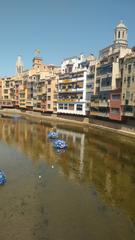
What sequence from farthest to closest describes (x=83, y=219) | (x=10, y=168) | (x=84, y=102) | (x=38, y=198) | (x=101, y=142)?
1. (x=84, y=102)
2. (x=101, y=142)
3. (x=10, y=168)
4. (x=38, y=198)
5. (x=83, y=219)

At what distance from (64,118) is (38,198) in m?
90.7

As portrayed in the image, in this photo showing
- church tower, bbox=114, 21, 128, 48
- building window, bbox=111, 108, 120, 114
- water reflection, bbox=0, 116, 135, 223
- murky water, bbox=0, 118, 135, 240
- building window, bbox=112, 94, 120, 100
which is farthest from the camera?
church tower, bbox=114, 21, 128, 48

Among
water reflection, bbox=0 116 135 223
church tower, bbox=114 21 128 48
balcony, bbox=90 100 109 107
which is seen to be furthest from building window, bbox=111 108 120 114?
church tower, bbox=114 21 128 48

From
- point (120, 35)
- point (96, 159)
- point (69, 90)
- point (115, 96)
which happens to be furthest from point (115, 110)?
point (120, 35)

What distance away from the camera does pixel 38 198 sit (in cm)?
2945

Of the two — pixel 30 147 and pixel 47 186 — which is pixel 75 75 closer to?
pixel 30 147

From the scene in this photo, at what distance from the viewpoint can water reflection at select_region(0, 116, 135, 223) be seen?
32.6 meters

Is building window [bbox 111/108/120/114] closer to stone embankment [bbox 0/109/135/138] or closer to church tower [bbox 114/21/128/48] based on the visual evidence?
stone embankment [bbox 0/109/135/138]

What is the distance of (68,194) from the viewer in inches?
1225

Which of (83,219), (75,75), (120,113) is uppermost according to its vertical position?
(75,75)

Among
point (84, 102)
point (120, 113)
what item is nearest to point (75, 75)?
point (84, 102)

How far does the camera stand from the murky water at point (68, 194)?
2286 cm

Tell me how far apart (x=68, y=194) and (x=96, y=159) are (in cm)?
1914

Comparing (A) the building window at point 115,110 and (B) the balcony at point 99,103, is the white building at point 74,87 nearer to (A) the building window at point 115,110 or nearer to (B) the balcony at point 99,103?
(B) the balcony at point 99,103
